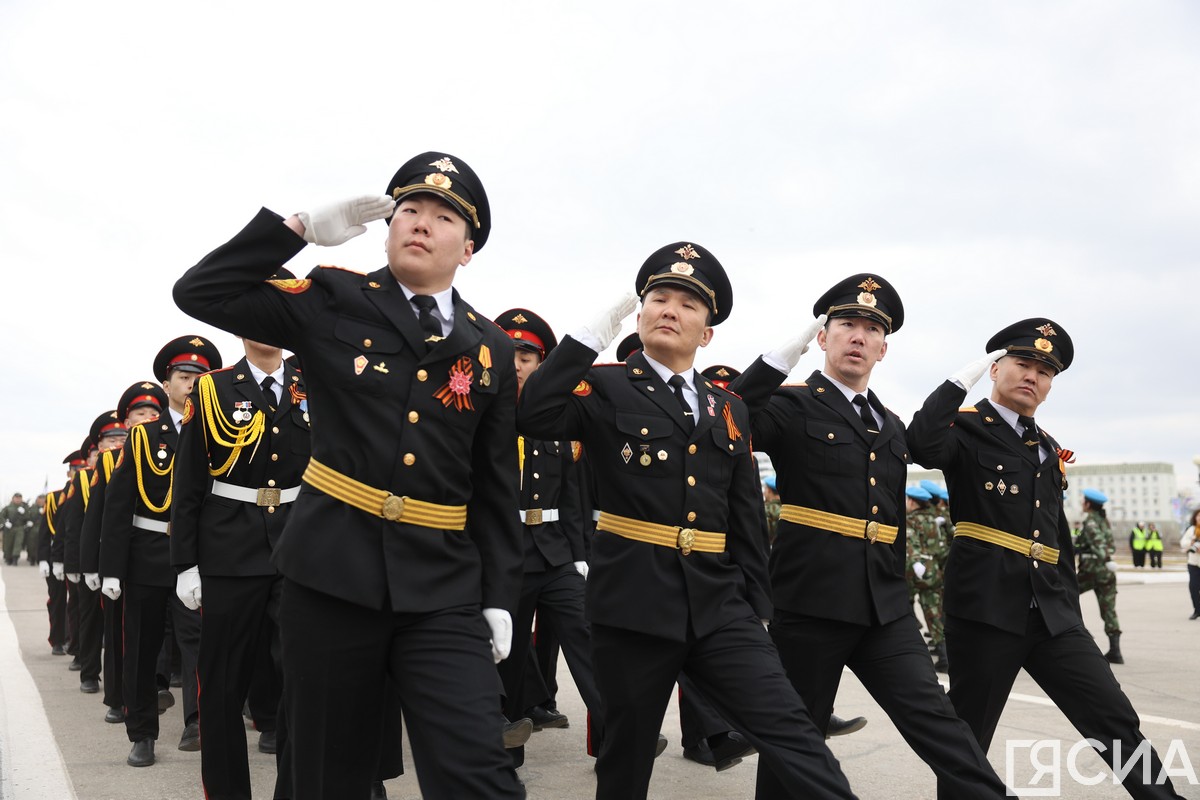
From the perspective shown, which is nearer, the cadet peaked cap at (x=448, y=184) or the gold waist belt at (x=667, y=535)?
the cadet peaked cap at (x=448, y=184)

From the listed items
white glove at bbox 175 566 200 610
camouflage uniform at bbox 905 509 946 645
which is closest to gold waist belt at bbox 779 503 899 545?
white glove at bbox 175 566 200 610

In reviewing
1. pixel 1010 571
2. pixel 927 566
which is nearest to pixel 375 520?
pixel 1010 571

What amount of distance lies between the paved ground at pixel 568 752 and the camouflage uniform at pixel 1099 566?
67 cm

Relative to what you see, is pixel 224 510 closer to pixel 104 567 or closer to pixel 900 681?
pixel 104 567

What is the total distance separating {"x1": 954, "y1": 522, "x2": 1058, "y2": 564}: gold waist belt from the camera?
5523 mm

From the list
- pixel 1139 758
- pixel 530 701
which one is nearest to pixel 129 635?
pixel 530 701

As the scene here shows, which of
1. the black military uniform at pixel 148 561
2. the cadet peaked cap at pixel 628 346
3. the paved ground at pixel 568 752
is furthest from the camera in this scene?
the cadet peaked cap at pixel 628 346

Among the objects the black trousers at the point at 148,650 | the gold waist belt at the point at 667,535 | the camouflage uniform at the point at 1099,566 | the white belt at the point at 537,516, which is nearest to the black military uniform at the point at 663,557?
the gold waist belt at the point at 667,535

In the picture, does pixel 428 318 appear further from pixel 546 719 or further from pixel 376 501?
pixel 546 719

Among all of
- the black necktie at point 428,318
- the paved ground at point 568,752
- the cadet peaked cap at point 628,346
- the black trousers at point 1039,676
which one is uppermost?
the cadet peaked cap at point 628,346

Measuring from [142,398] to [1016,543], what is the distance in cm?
669

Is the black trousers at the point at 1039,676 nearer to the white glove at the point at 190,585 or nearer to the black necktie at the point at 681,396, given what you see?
the black necktie at the point at 681,396

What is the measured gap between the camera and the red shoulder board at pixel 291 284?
138 inches

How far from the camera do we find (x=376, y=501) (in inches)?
133
